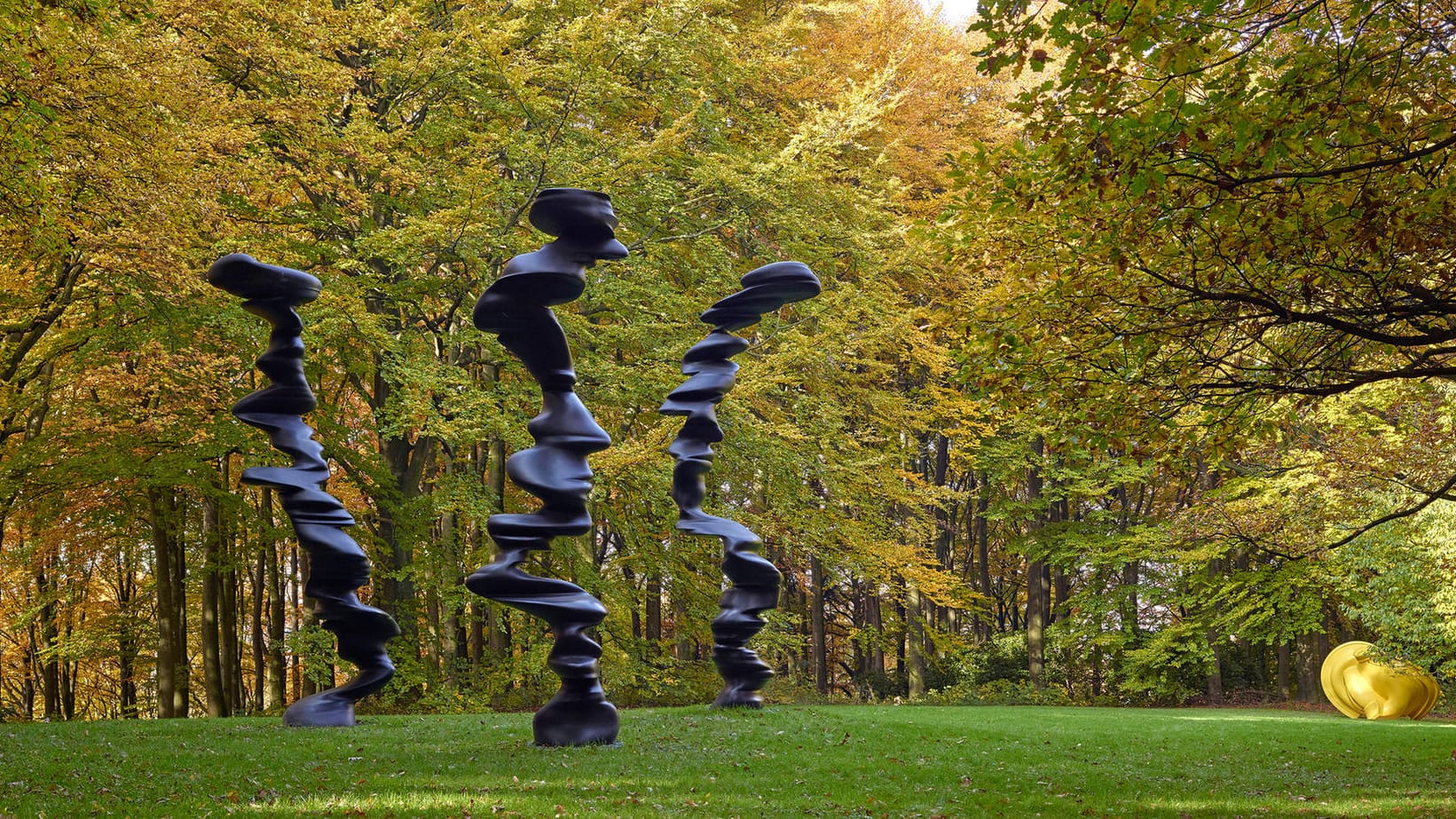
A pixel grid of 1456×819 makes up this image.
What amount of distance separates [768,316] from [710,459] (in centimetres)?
632

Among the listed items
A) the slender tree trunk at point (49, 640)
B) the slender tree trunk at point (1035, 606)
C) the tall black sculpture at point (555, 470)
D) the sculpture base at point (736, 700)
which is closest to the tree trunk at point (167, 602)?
the slender tree trunk at point (49, 640)

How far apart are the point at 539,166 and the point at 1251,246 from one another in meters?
10.4

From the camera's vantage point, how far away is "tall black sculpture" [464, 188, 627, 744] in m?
11.0

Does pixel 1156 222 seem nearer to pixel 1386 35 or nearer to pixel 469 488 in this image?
pixel 1386 35

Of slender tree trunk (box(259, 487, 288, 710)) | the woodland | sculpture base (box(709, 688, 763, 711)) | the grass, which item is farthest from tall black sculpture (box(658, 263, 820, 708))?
slender tree trunk (box(259, 487, 288, 710))

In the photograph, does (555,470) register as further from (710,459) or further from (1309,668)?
(1309,668)

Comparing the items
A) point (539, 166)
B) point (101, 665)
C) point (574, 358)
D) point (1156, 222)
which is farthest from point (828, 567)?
point (101, 665)

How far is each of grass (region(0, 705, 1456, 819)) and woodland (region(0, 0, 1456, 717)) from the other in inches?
120

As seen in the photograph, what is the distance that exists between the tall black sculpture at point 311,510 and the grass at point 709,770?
0.70m

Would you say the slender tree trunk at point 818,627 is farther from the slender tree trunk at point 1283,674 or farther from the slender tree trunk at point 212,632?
the slender tree trunk at point 212,632

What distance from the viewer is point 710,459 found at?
1420 centimetres

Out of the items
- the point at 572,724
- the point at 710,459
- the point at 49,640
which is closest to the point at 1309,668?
the point at 710,459

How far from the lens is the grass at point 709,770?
25.0ft

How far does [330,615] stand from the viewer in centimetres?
1262
